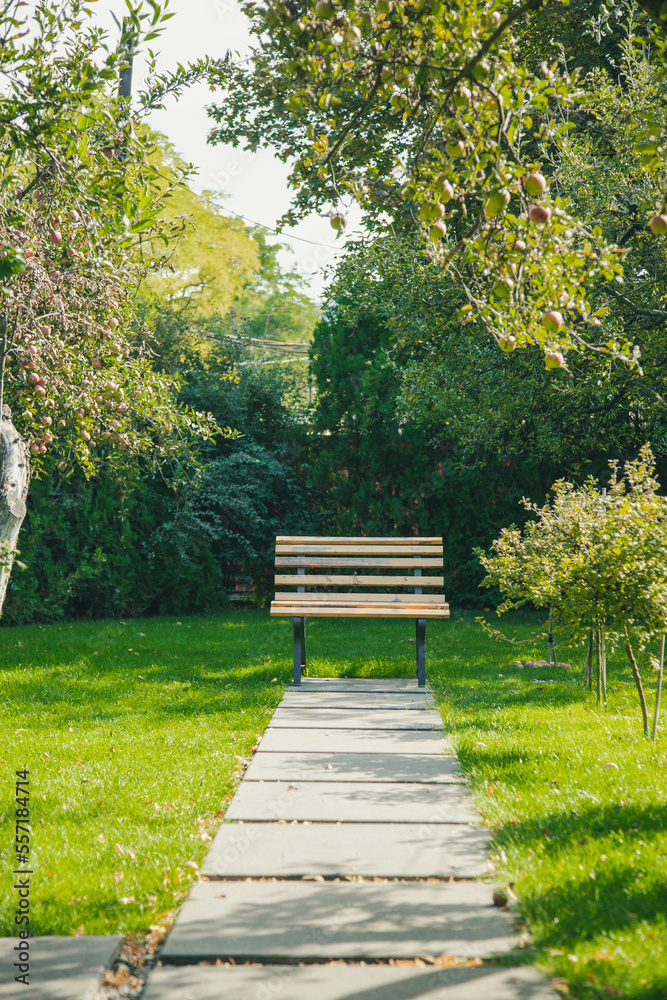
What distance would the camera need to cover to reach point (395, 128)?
10.0 m

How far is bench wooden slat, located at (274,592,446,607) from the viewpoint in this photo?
6348 millimetres

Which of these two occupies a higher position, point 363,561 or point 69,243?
point 69,243

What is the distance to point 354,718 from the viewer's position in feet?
17.4

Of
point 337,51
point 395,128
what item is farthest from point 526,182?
point 395,128

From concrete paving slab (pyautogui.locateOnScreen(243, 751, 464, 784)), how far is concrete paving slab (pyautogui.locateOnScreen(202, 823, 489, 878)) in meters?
0.62

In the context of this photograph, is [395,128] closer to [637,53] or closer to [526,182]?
[637,53]

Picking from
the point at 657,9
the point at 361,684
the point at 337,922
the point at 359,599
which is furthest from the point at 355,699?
the point at 657,9

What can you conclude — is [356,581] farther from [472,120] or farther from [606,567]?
[472,120]

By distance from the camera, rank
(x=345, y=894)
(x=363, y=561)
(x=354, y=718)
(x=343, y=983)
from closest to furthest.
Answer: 1. (x=343, y=983)
2. (x=345, y=894)
3. (x=354, y=718)
4. (x=363, y=561)

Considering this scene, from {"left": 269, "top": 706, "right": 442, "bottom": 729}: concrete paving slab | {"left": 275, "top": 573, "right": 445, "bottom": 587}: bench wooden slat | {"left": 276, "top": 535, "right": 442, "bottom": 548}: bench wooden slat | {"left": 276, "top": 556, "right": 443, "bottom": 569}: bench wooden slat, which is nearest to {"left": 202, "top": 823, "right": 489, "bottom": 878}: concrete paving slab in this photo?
{"left": 269, "top": 706, "right": 442, "bottom": 729}: concrete paving slab

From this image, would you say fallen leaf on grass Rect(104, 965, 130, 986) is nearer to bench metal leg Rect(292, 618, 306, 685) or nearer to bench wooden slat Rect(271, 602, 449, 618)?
bench wooden slat Rect(271, 602, 449, 618)

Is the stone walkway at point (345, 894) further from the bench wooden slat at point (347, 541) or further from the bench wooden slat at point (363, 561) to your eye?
the bench wooden slat at point (347, 541)

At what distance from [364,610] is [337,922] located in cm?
363

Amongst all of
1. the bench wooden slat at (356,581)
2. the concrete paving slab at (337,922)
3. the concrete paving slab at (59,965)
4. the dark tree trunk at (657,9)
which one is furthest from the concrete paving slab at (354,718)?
the dark tree trunk at (657,9)
